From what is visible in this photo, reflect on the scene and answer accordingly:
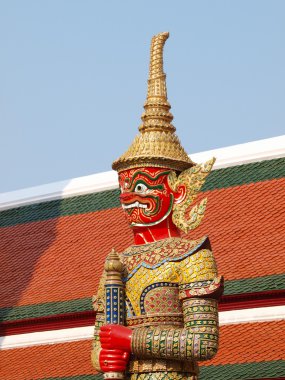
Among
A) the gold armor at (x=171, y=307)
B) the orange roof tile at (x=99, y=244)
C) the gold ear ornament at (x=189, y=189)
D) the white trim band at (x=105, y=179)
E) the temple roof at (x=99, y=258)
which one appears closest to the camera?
the gold armor at (x=171, y=307)

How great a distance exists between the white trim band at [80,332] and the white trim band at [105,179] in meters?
2.40

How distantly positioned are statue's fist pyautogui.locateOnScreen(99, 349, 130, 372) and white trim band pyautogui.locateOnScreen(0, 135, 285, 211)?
6660 millimetres

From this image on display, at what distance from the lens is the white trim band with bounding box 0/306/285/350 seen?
13844mm

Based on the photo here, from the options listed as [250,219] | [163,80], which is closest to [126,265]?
[163,80]

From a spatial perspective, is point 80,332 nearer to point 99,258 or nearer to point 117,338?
point 99,258

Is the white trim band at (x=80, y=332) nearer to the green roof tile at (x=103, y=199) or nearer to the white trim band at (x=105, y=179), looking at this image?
the green roof tile at (x=103, y=199)

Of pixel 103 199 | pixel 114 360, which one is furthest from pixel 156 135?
pixel 103 199

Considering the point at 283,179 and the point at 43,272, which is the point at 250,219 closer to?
the point at 283,179

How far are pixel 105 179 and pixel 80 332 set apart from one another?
8.69 feet

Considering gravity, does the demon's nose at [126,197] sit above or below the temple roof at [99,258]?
below

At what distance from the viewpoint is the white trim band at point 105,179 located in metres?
15.7

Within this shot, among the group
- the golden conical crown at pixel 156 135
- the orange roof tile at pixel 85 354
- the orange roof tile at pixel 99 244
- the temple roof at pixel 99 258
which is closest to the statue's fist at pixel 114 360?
the golden conical crown at pixel 156 135

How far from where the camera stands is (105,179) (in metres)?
17.0

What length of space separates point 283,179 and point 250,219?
73cm
